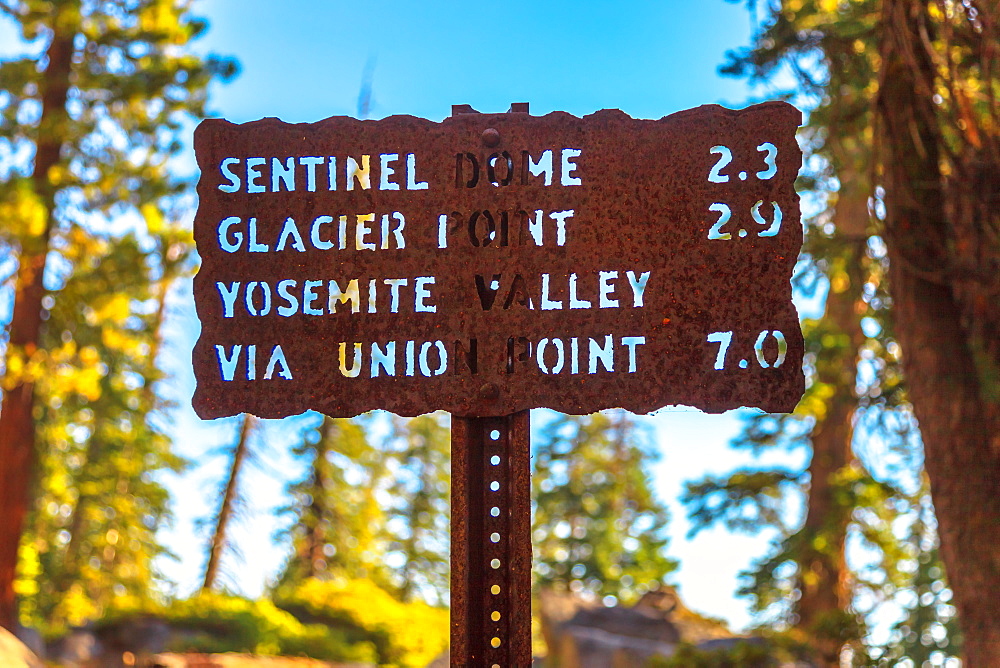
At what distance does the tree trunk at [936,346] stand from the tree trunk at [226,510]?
56.9 ft

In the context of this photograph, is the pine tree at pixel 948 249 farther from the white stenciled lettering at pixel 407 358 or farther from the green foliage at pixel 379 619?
the green foliage at pixel 379 619

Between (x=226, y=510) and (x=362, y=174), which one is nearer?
(x=362, y=174)

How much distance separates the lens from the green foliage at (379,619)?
1527cm

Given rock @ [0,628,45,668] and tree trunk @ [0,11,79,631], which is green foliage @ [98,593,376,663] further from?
rock @ [0,628,45,668]

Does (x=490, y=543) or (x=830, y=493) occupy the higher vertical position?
(x=830, y=493)

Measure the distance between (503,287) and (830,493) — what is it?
435 inches

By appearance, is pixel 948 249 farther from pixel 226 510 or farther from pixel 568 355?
pixel 226 510

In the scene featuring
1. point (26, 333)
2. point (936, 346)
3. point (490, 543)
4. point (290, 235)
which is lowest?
point (490, 543)

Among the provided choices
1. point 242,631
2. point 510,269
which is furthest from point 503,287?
point 242,631

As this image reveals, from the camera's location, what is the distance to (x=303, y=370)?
362 centimetres

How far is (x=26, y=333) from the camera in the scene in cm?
1396

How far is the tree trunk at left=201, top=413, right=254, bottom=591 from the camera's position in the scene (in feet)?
70.7

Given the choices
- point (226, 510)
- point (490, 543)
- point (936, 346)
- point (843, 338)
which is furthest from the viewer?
point (226, 510)

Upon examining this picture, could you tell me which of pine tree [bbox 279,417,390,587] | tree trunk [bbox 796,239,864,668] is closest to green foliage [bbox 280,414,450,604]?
pine tree [bbox 279,417,390,587]
